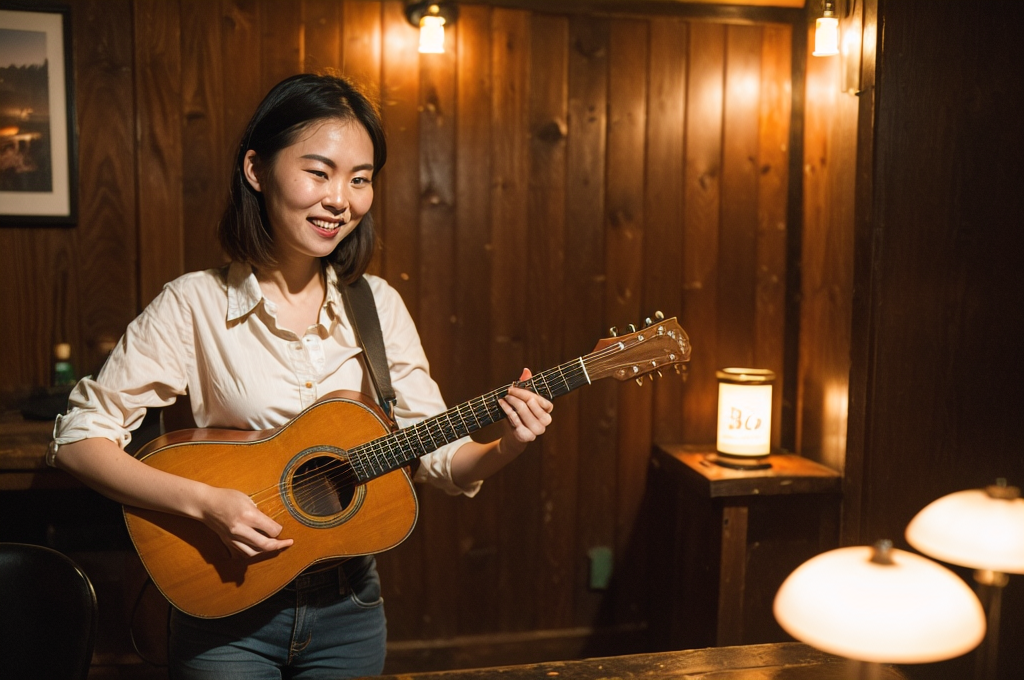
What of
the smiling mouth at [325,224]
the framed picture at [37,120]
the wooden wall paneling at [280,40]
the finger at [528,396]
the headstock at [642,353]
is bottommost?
the finger at [528,396]

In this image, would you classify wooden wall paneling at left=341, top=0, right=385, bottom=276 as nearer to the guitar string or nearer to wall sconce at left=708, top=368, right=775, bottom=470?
the guitar string

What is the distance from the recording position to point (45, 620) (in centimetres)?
141

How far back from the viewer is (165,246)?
2656 mm

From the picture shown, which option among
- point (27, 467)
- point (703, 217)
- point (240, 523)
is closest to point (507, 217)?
point (703, 217)

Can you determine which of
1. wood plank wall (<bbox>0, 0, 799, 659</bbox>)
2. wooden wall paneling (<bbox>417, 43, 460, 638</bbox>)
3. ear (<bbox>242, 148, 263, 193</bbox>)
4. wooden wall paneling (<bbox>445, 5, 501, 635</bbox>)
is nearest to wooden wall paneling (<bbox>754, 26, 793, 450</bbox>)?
wood plank wall (<bbox>0, 0, 799, 659</bbox>)

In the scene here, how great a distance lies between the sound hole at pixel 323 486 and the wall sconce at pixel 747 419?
1414 mm

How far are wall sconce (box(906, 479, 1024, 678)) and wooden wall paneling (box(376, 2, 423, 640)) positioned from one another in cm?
211

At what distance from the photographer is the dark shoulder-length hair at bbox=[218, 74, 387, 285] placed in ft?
5.46

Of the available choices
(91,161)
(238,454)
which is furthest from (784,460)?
(91,161)

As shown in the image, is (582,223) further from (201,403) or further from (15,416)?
(15,416)

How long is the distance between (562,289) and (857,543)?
1.31 m

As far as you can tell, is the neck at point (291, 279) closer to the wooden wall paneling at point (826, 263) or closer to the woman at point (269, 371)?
the woman at point (269, 371)

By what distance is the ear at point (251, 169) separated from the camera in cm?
172

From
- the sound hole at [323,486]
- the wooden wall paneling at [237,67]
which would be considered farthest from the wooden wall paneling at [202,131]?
the sound hole at [323,486]
